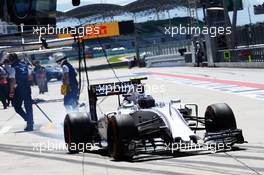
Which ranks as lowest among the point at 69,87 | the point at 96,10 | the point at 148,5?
the point at 69,87

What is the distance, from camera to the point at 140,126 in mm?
9453

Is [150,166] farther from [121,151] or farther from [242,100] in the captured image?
[242,100]

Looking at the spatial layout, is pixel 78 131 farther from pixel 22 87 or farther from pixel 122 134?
pixel 22 87

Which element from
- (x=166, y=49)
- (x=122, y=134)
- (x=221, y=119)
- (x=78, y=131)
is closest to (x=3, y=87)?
(x=78, y=131)

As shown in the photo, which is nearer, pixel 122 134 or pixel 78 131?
pixel 122 134

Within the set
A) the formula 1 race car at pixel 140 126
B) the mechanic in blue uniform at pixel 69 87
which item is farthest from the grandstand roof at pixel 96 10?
the formula 1 race car at pixel 140 126

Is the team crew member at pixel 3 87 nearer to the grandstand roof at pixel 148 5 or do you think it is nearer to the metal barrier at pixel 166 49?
the metal barrier at pixel 166 49

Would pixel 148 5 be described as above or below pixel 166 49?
above

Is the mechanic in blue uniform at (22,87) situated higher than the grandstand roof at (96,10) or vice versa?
A: the grandstand roof at (96,10)

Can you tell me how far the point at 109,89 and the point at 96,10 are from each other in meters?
58.4

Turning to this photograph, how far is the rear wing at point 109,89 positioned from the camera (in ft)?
35.1

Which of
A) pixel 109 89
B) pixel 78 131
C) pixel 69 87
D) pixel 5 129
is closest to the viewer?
pixel 78 131

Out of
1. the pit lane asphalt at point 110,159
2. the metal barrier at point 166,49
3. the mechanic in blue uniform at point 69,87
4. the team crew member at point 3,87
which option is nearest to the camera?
the pit lane asphalt at point 110,159

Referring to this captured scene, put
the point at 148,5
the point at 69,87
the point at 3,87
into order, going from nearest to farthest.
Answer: the point at 69,87, the point at 3,87, the point at 148,5
